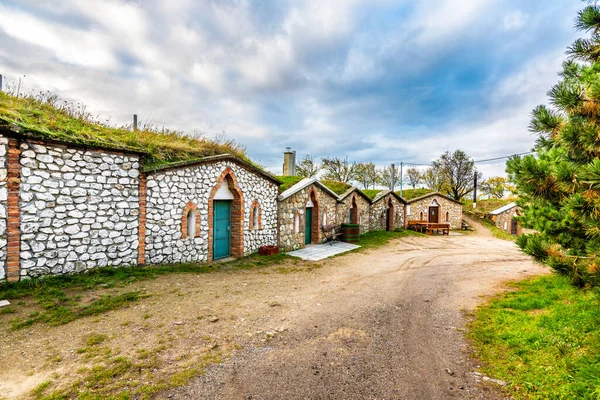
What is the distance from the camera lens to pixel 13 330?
4.18m

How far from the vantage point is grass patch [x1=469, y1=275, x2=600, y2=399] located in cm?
310

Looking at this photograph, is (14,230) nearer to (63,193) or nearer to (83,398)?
(63,193)

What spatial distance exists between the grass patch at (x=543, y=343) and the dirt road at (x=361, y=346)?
349 mm

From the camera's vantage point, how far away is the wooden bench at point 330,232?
14.9 m

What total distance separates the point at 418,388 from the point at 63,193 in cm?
798

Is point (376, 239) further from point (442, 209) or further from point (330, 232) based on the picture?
point (442, 209)

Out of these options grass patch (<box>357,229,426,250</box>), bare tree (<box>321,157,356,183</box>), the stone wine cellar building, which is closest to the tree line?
bare tree (<box>321,157,356,183</box>)

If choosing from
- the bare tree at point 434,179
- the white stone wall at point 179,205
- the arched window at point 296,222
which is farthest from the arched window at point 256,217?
the bare tree at point 434,179

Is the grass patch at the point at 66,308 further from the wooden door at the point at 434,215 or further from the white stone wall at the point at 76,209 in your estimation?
the wooden door at the point at 434,215

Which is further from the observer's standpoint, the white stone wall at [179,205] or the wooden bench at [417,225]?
the wooden bench at [417,225]

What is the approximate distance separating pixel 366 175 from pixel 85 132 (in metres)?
35.8

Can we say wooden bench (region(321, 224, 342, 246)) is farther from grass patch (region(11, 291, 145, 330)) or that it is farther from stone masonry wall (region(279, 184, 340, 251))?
grass patch (region(11, 291, 145, 330))

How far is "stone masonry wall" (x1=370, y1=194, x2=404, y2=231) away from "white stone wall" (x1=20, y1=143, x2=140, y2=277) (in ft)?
53.8

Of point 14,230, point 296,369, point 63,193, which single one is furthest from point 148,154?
point 296,369
